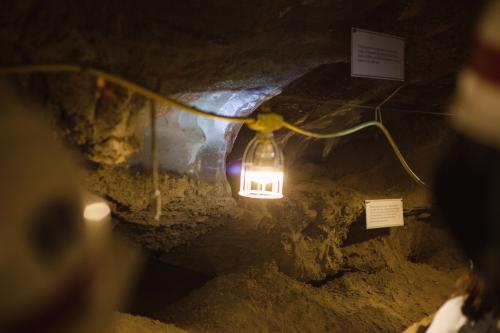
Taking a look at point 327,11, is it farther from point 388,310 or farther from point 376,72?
point 388,310

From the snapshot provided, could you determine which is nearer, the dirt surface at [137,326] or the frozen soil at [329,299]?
the dirt surface at [137,326]

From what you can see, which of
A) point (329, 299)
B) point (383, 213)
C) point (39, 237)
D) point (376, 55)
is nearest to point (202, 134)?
point (376, 55)

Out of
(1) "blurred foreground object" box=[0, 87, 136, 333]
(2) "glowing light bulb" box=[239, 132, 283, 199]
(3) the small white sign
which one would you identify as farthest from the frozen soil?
(1) "blurred foreground object" box=[0, 87, 136, 333]

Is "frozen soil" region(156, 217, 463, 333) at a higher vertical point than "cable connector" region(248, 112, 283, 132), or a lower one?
lower

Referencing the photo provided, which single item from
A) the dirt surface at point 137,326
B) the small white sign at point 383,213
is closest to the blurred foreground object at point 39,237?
the dirt surface at point 137,326

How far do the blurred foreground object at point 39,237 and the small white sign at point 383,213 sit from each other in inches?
133

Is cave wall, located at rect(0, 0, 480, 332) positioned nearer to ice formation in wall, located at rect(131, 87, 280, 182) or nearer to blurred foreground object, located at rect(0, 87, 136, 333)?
ice formation in wall, located at rect(131, 87, 280, 182)

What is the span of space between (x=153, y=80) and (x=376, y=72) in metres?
1.96

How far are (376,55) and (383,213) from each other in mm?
2176

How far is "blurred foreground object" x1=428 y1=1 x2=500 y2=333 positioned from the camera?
5.39 ft

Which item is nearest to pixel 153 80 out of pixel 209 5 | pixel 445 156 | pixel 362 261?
pixel 209 5

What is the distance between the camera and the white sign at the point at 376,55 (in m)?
3.28

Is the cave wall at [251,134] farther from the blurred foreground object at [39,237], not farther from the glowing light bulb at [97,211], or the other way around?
the blurred foreground object at [39,237]

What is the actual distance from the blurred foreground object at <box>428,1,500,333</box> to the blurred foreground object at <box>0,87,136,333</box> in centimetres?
192
